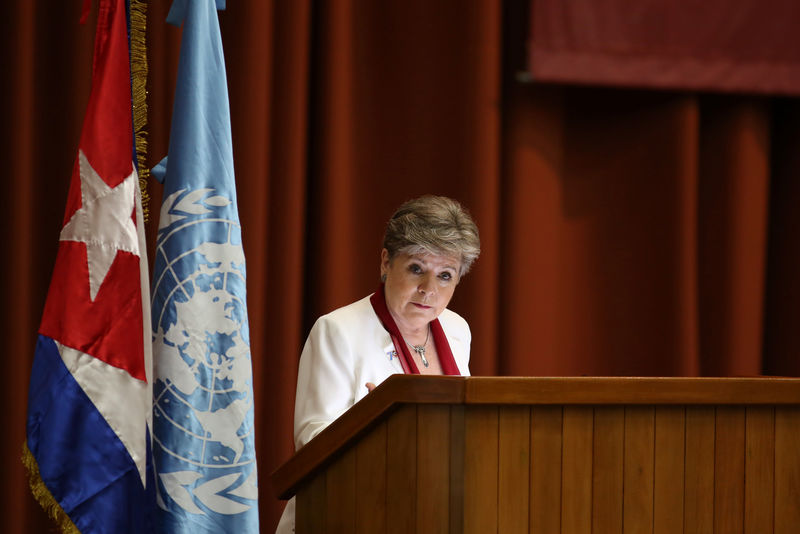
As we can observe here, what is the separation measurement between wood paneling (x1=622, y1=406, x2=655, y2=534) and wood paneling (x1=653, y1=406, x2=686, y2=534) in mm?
12

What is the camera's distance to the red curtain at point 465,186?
320 cm

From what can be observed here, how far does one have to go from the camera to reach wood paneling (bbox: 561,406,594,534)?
1.51 meters

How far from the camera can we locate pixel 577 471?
4.97 ft

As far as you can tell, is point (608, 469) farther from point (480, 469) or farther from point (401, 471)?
point (401, 471)

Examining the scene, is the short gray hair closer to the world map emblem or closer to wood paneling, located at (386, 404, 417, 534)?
the world map emblem

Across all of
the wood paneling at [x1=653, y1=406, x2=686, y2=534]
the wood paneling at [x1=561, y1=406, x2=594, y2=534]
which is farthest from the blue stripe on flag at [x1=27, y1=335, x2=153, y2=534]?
the wood paneling at [x1=653, y1=406, x2=686, y2=534]

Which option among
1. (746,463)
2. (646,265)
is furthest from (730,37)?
(746,463)

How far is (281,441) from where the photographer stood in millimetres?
3338

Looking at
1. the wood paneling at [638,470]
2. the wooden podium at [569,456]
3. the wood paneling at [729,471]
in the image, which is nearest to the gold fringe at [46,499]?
the wooden podium at [569,456]

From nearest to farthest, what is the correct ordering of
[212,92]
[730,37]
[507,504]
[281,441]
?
[507,504]
[212,92]
[281,441]
[730,37]

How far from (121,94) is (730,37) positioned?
8.19 feet

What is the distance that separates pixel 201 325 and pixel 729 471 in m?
1.28

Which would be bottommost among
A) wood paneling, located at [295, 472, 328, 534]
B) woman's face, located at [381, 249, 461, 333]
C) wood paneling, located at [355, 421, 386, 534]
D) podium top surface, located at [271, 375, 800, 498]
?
wood paneling, located at [295, 472, 328, 534]

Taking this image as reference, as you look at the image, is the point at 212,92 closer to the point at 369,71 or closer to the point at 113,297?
the point at 113,297
